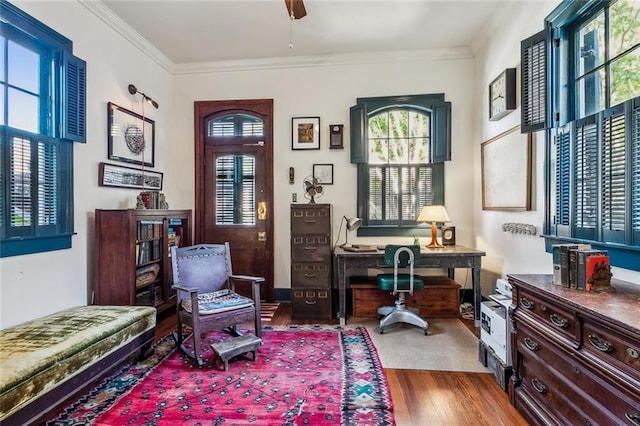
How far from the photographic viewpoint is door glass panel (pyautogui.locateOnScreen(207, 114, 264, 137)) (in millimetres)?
4457

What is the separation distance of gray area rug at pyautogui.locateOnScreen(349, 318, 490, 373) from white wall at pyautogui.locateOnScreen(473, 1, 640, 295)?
810mm

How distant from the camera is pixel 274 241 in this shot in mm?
4391

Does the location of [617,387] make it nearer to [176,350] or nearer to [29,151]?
[176,350]

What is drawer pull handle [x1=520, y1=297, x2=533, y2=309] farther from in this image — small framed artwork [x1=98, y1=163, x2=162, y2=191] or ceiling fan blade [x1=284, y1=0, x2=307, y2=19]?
small framed artwork [x1=98, y1=163, x2=162, y2=191]

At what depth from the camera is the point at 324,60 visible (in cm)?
427

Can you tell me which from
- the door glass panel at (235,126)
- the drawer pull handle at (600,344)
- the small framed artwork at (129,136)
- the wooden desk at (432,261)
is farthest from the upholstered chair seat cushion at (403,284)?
the small framed artwork at (129,136)

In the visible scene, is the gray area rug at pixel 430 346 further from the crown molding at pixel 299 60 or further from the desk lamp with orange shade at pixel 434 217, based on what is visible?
the crown molding at pixel 299 60

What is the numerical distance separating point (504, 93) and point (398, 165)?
1444 millimetres

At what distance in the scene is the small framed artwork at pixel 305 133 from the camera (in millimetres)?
4301

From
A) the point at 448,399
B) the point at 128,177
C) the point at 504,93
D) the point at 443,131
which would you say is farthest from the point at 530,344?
the point at 128,177

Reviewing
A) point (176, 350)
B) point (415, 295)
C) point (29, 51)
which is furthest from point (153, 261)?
point (415, 295)

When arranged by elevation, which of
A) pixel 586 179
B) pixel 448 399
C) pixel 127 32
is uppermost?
pixel 127 32

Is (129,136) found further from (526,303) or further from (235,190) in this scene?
(526,303)

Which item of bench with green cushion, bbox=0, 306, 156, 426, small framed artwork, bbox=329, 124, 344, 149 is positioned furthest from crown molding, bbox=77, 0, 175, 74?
bench with green cushion, bbox=0, 306, 156, 426
